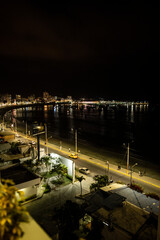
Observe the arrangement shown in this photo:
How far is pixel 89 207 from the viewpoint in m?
10.3

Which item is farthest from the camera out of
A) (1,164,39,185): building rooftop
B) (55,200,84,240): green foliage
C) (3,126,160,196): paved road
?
(3,126,160,196): paved road

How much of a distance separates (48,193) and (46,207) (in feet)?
6.93

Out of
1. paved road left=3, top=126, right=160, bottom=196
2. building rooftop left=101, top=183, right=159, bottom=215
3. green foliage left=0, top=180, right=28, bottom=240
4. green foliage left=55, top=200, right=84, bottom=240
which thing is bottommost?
paved road left=3, top=126, right=160, bottom=196

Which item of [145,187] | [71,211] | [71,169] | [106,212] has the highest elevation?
[71,211]

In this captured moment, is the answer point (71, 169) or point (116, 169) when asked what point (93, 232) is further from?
point (116, 169)

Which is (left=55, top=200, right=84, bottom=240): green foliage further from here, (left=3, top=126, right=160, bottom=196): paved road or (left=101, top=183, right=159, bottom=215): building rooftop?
(left=3, top=126, right=160, bottom=196): paved road

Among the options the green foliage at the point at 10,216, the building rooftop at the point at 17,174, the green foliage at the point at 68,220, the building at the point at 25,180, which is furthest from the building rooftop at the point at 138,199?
the green foliage at the point at 10,216

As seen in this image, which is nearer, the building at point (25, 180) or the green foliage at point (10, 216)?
the green foliage at point (10, 216)

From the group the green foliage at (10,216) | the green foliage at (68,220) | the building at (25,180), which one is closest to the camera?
the green foliage at (10,216)

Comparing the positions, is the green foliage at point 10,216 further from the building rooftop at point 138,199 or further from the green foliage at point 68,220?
the building rooftop at point 138,199

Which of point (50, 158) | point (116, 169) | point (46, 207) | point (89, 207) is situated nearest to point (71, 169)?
point (50, 158)

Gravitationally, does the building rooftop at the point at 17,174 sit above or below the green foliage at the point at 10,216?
below

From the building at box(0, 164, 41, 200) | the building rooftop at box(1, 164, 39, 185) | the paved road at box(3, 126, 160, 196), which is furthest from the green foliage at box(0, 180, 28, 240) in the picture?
the paved road at box(3, 126, 160, 196)

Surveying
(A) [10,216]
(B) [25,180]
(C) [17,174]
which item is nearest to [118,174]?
(B) [25,180]
